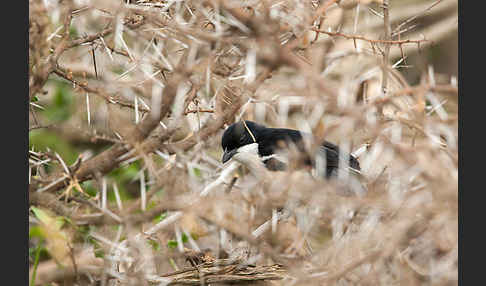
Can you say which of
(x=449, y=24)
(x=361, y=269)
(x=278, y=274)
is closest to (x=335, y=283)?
(x=361, y=269)

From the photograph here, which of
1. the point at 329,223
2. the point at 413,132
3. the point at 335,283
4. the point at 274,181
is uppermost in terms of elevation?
the point at 413,132

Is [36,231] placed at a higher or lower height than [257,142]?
lower

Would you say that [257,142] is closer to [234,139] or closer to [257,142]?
[257,142]

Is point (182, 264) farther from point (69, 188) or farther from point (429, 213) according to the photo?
point (429, 213)

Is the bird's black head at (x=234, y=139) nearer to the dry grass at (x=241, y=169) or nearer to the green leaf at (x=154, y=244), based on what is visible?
the dry grass at (x=241, y=169)

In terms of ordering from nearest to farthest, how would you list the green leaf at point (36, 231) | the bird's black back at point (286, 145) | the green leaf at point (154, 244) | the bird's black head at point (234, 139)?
1. the green leaf at point (36, 231)
2. the green leaf at point (154, 244)
3. the bird's black back at point (286, 145)
4. the bird's black head at point (234, 139)

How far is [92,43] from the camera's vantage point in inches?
125

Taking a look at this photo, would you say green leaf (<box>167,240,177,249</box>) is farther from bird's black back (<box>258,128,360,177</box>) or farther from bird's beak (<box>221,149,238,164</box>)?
bird's beak (<box>221,149,238,164</box>)

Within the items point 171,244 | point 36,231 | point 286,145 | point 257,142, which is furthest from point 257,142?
point 36,231

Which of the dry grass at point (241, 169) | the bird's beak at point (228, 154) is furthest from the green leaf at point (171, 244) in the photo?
the bird's beak at point (228, 154)

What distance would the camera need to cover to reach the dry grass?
2.21m

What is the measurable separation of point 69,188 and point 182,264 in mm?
1117

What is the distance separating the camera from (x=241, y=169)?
3473 millimetres

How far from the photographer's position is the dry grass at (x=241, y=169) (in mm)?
2211
